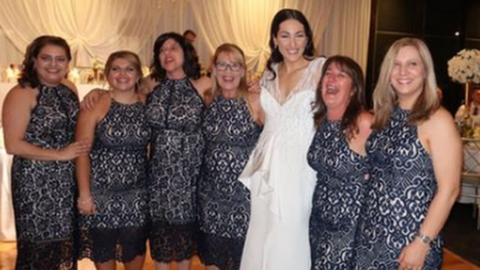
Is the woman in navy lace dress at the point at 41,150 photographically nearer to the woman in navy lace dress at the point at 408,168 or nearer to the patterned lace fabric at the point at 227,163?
the patterned lace fabric at the point at 227,163

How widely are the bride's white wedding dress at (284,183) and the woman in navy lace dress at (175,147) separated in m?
0.41

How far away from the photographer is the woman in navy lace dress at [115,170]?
2.68 metres

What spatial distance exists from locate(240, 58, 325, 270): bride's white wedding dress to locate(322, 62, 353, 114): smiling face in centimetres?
21

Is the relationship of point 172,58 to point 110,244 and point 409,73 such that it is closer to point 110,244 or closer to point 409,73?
point 110,244

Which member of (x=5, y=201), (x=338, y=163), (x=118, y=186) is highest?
(x=338, y=163)

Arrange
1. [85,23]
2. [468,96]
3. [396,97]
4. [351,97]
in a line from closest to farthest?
1. [396,97]
2. [351,97]
3. [468,96]
4. [85,23]

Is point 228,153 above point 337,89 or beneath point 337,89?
beneath

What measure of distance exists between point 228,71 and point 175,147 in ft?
1.70

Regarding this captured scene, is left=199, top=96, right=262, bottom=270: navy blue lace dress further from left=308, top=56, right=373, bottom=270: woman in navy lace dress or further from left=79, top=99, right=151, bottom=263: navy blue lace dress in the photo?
left=308, top=56, right=373, bottom=270: woman in navy lace dress

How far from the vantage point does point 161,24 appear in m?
7.44

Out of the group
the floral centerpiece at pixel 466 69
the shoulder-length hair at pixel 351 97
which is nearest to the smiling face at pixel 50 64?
the shoulder-length hair at pixel 351 97

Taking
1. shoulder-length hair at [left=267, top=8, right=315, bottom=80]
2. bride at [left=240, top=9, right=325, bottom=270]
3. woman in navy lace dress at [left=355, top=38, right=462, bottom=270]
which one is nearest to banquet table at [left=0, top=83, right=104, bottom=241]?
bride at [left=240, top=9, right=325, bottom=270]

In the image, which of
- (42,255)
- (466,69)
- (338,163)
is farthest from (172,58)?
(466,69)

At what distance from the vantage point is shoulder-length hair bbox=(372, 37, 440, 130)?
185 cm
